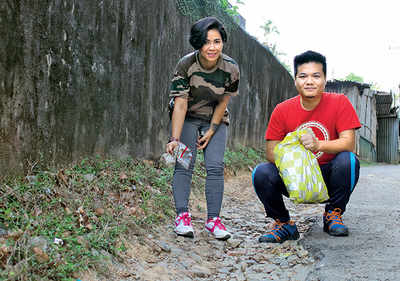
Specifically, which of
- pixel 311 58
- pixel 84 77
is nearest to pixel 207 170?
pixel 311 58

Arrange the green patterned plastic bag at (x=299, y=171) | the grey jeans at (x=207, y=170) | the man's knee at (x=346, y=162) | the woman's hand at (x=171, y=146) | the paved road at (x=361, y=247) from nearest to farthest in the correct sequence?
the paved road at (x=361, y=247), the green patterned plastic bag at (x=299, y=171), the man's knee at (x=346, y=162), the woman's hand at (x=171, y=146), the grey jeans at (x=207, y=170)

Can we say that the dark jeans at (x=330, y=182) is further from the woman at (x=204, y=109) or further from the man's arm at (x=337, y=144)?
the woman at (x=204, y=109)

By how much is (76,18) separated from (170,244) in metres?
2.03

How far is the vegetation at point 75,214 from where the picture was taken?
75.9 inches

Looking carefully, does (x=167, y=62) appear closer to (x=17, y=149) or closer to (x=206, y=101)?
(x=206, y=101)

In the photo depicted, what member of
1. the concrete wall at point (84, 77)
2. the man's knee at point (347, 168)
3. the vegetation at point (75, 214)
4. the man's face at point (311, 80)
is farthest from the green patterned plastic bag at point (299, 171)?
the concrete wall at point (84, 77)

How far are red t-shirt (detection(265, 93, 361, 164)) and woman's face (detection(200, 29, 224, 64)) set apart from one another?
2.08 feet

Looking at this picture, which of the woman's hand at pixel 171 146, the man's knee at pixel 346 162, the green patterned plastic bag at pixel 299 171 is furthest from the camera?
the woman's hand at pixel 171 146

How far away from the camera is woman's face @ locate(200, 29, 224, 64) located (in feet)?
9.45

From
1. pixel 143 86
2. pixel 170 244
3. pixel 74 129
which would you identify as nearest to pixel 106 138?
pixel 74 129

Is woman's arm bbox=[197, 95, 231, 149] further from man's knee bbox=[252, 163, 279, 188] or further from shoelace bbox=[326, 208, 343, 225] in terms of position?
shoelace bbox=[326, 208, 343, 225]

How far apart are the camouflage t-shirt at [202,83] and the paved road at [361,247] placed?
1.20m

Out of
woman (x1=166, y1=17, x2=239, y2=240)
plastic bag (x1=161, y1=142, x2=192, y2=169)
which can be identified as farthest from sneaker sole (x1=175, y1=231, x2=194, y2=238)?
plastic bag (x1=161, y1=142, x2=192, y2=169)

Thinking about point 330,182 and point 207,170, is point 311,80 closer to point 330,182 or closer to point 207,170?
point 330,182
